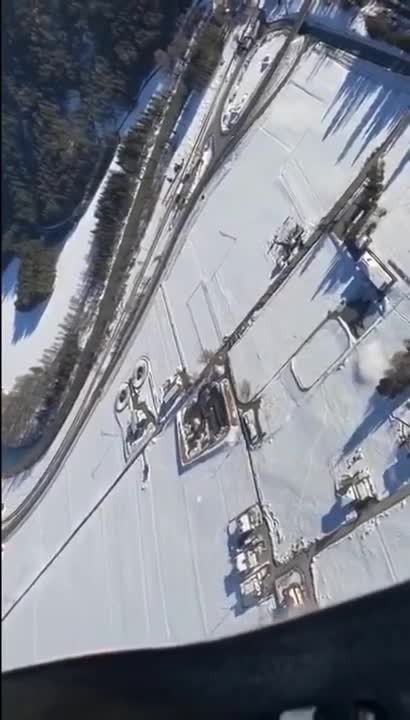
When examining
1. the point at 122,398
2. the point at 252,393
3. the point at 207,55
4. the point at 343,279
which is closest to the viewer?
the point at 343,279

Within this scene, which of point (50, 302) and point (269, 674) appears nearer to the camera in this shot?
point (269, 674)

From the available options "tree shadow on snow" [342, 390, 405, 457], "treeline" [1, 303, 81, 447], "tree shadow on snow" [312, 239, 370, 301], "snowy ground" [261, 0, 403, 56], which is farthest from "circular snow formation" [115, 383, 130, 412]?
"snowy ground" [261, 0, 403, 56]

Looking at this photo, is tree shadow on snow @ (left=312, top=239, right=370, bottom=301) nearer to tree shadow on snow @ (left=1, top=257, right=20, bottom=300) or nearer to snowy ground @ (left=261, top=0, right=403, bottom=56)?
snowy ground @ (left=261, top=0, right=403, bottom=56)

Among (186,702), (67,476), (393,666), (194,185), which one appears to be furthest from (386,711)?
(194,185)

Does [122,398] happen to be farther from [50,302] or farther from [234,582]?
[234,582]

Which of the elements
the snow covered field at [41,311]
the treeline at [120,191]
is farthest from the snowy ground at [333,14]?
the snow covered field at [41,311]

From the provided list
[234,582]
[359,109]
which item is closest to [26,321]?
[234,582]

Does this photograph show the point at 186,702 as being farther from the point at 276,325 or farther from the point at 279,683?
the point at 276,325
